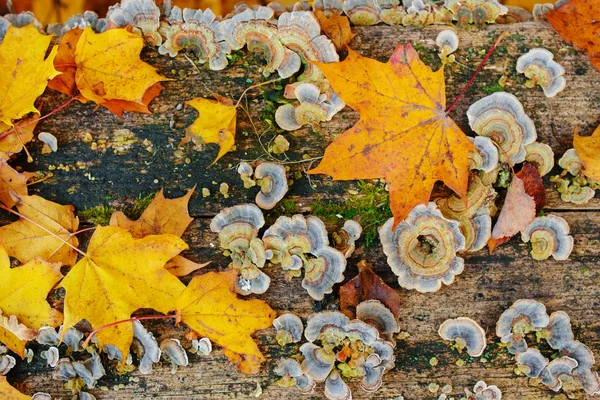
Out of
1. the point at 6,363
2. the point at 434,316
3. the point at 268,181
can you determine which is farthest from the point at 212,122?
the point at 6,363

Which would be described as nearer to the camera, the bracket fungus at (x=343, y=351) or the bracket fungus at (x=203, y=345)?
the bracket fungus at (x=343, y=351)

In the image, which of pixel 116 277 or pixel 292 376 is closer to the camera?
pixel 116 277

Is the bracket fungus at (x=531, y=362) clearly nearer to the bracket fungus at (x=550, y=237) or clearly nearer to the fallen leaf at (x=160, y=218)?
the bracket fungus at (x=550, y=237)

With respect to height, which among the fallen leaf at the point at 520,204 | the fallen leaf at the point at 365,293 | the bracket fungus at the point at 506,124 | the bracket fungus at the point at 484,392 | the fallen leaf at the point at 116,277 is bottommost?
the bracket fungus at the point at 484,392

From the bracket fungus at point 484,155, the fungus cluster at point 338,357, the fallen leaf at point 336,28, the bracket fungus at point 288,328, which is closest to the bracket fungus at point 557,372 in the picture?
the fungus cluster at point 338,357

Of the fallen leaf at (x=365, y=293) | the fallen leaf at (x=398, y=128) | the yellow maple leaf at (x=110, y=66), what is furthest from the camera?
the fallen leaf at (x=365, y=293)

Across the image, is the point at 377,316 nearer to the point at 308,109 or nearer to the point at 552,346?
the point at 552,346

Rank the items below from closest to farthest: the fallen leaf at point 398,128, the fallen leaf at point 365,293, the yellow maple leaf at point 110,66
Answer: the fallen leaf at point 398,128, the yellow maple leaf at point 110,66, the fallen leaf at point 365,293
